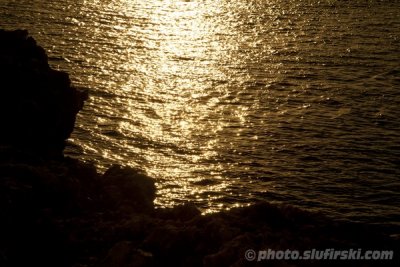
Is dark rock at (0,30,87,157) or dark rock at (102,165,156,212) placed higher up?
dark rock at (0,30,87,157)

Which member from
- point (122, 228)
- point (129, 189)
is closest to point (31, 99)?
point (129, 189)

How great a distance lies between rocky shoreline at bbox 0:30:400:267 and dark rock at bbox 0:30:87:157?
5.19 metres

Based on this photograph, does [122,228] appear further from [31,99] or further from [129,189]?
[31,99]

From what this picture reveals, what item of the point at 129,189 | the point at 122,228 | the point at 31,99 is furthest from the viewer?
the point at 31,99

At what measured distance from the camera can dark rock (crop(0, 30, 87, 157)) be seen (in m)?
34.3

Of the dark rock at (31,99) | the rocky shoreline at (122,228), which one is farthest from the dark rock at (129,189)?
the dark rock at (31,99)

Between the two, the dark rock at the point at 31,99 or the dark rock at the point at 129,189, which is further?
the dark rock at the point at 31,99

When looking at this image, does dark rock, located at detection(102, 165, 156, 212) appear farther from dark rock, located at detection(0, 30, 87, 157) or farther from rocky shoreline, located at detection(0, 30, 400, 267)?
dark rock, located at detection(0, 30, 87, 157)

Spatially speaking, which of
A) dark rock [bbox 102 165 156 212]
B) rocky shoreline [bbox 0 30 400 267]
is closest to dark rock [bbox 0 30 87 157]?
dark rock [bbox 102 165 156 212]

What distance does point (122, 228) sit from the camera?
23719 millimetres

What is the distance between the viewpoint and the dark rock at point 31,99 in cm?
3431

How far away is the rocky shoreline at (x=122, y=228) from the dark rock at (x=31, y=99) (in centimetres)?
519

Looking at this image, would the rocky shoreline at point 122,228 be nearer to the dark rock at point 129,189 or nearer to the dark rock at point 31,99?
the dark rock at point 129,189

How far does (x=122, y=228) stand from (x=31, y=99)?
48.6 ft
